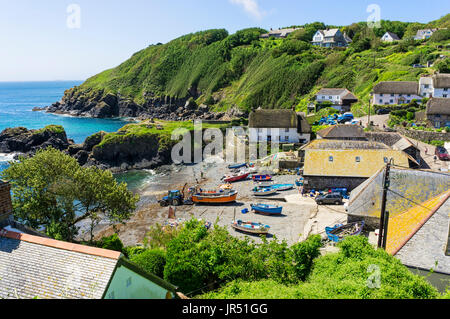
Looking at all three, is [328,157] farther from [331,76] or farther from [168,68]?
[168,68]

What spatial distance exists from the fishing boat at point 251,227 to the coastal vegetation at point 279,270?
10381 mm

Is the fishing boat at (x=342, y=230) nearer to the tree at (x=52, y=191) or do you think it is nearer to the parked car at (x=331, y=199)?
the parked car at (x=331, y=199)

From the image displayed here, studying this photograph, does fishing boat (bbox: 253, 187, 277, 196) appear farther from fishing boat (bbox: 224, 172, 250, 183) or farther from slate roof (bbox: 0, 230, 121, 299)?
slate roof (bbox: 0, 230, 121, 299)

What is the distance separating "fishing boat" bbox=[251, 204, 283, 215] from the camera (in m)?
35.1

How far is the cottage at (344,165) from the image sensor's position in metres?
39.0

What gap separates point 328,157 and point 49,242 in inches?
1375

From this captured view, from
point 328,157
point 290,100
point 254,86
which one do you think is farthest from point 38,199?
point 254,86

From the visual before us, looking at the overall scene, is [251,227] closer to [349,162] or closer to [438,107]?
[349,162]

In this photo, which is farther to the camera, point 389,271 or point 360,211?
point 360,211

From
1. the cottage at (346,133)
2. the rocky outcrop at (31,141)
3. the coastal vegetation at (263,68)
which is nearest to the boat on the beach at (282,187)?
the cottage at (346,133)

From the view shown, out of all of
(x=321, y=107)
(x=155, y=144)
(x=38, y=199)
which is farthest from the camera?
(x=321, y=107)

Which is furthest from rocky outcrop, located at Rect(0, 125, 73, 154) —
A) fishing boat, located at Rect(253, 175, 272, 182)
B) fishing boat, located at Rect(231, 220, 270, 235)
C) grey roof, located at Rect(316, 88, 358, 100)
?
grey roof, located at Rect(316, 88, 358, 100)

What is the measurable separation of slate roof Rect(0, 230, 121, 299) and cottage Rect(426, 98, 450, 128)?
60466 mm

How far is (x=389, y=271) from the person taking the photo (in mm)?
13820
